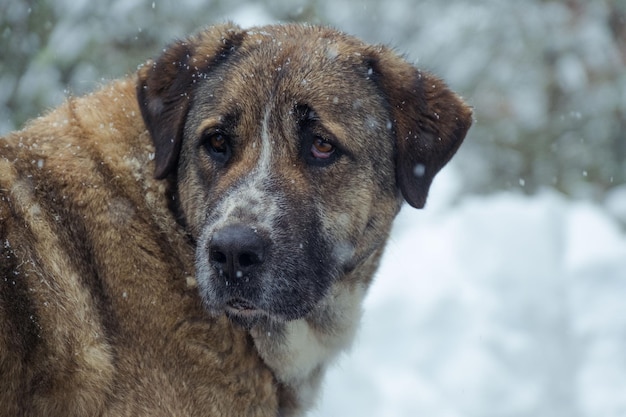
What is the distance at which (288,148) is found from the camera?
11.5ft

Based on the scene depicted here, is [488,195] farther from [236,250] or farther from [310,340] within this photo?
[236,250]

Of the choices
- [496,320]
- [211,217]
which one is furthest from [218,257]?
[496,320]

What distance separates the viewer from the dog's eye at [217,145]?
357cm

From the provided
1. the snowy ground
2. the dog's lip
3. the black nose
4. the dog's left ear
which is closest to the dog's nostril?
the black nose

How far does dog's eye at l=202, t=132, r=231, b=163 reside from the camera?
11.7 feet

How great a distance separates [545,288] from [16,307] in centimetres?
473

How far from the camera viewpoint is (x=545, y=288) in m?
6.77

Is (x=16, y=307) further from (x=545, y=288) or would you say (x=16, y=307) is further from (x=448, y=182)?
(x=448, y=182)

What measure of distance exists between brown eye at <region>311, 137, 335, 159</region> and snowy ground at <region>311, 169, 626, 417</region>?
1493 millimetres

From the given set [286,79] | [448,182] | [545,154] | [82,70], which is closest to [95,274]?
[286,79]

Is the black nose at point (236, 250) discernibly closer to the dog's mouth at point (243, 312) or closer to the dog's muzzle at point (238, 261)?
the dog's muzzle at point (238, 261)

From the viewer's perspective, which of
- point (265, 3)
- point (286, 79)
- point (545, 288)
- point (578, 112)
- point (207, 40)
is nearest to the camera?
point (286, 79)

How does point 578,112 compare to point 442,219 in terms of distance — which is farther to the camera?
point 578,112

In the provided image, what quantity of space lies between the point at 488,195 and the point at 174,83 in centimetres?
572
